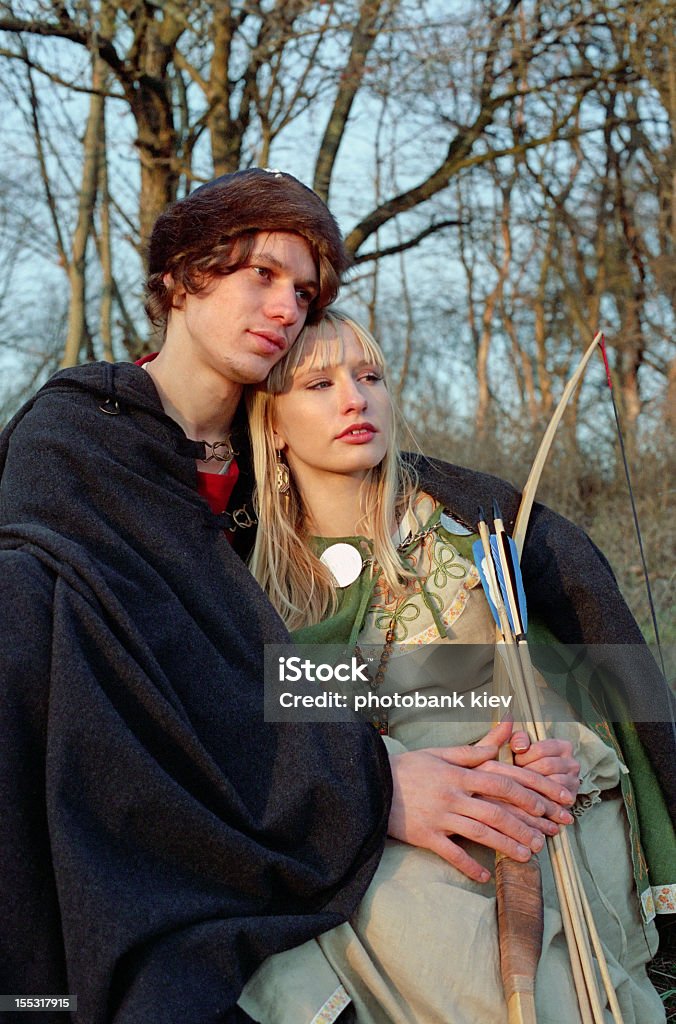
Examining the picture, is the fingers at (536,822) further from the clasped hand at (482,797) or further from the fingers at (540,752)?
the fingers at (540,752)

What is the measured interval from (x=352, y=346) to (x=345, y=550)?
1.62 ft

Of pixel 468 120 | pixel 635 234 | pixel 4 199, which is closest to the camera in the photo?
pixel 468 120

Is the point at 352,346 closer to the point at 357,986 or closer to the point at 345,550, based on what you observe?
the point at 345,550

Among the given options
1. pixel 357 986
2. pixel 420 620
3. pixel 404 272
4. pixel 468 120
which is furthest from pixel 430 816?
pixel 404 272

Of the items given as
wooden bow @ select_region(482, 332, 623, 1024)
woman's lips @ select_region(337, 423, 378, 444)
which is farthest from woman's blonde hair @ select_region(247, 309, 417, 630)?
wooden bow @ select_region(482, 332, 623, 1024)

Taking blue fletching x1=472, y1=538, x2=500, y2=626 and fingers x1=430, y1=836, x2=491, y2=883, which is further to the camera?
blue fletching x1=472, y1=538, x2=500, y2=626

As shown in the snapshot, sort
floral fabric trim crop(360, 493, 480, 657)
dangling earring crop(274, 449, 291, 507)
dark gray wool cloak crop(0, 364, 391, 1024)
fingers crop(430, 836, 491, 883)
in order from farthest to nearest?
1. dangling earring crop(274, 449, 291, 507)
2. floral fabric trim crop(360, 493, 480, 657)
3. fingers crop(430, 836, 491, 883)
4. dark gray wool cloak crop(0, 364, 391, 1024)

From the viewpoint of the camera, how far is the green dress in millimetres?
1825

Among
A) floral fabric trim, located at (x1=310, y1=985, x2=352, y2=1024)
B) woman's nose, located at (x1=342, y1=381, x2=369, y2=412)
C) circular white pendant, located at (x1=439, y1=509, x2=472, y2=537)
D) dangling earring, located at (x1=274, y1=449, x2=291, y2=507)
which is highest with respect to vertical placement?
woman's nose, located at (x1=342, y1=381, x2=369, y2=412)

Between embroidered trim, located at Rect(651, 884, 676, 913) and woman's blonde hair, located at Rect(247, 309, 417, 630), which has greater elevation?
woman's blonde hair, located at Rect(247, 309, 417, 630)

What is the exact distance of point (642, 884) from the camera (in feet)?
7.23

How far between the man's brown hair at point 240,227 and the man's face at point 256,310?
25 mm

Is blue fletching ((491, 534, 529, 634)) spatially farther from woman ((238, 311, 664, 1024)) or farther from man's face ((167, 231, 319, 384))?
man's face ((167, 231, 319, 384))

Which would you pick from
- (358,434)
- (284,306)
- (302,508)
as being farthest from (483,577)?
(284,306)
